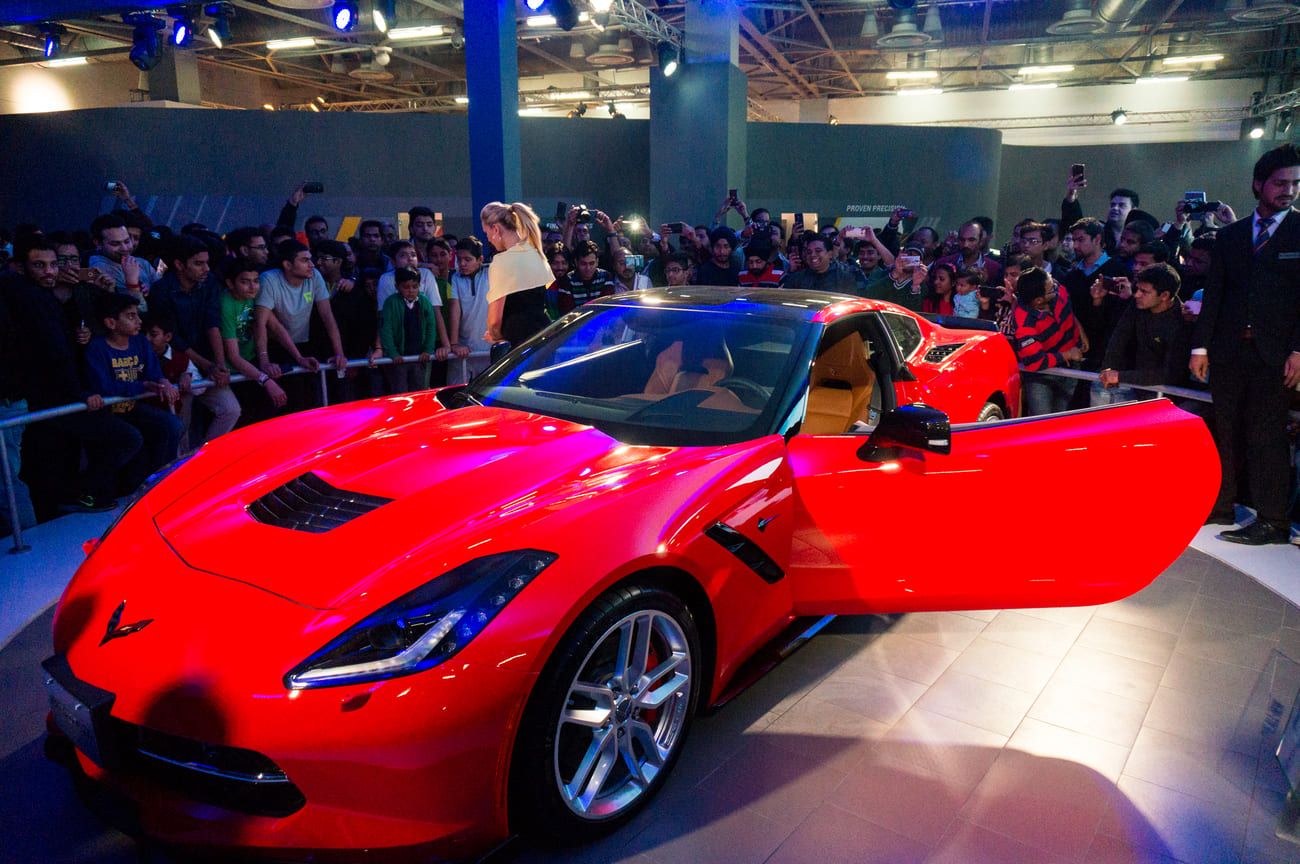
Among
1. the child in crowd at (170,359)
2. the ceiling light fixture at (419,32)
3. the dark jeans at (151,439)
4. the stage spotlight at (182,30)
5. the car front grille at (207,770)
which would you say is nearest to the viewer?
the car front grille at (207,770)

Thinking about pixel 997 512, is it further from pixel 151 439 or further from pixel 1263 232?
pixel 151 439

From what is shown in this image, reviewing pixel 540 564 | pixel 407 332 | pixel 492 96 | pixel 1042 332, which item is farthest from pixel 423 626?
pixel 492 96

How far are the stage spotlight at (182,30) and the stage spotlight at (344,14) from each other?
2.71 m

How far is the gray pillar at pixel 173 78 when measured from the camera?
61.8ft

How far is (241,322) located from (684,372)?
12.7 ft

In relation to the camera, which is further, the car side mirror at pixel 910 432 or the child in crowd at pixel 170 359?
the child in crowd at pixel 170 359

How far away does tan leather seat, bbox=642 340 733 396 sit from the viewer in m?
3.00

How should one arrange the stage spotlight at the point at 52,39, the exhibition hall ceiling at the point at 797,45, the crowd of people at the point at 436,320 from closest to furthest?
1. the crowd of people at the point at 436,320
2. the stage spotlight at the point at 52,39
3. the exhibition hall ceiling at the point at 797,45

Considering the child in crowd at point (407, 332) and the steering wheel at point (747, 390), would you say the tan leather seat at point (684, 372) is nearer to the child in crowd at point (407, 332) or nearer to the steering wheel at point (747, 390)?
the steering wheel at point (747, 390)

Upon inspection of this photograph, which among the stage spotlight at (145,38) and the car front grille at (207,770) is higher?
the stage spotlight at (145,38)

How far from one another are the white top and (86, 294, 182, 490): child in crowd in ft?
6.65

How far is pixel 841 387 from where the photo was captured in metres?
3.82

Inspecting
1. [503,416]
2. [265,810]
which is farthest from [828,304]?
[265,810]

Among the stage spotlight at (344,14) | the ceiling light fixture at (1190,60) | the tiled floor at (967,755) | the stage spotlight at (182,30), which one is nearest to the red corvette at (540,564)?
the tiled floor at (967,755)
